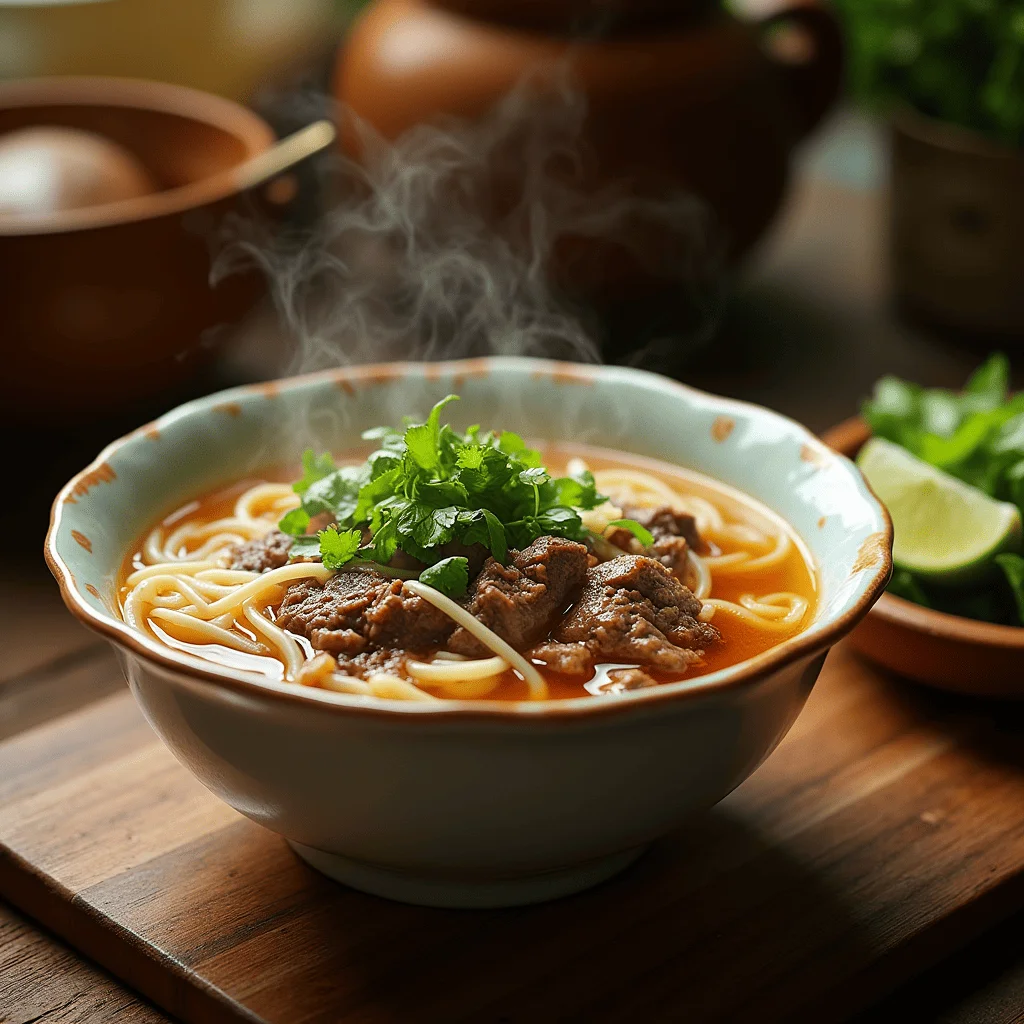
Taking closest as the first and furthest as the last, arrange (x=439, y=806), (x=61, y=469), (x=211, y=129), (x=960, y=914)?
1. (x=439, y=806)
2. (x=960, y=914)
3. (x=61, y=469)
4. (x=211, y=129)

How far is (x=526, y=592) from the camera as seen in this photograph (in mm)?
2752

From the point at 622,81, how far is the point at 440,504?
264 cm

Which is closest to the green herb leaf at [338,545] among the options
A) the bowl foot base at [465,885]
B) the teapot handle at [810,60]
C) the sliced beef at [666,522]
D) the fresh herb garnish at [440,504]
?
the fresh herb garnish at [440,504]

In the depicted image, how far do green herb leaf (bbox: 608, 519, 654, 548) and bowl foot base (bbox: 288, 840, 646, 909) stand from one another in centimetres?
68

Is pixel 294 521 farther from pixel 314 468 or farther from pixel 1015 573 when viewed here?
pixel 1015 573

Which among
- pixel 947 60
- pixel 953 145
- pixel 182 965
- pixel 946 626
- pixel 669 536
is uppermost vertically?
pixel 947 60

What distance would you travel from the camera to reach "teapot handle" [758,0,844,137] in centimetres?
541

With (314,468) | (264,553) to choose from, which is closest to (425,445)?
(314,468)

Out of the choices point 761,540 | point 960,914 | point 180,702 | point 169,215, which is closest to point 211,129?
point 169,215

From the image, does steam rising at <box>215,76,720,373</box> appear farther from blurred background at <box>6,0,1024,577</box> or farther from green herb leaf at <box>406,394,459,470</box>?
green herb leaf at <box>406,394,459,470</box>

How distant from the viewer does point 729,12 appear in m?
5.27

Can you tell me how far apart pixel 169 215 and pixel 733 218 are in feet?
7.02

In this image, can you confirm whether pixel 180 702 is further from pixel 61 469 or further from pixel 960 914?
pixel 61 469

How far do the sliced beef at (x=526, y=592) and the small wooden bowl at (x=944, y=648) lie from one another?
0.86 m
